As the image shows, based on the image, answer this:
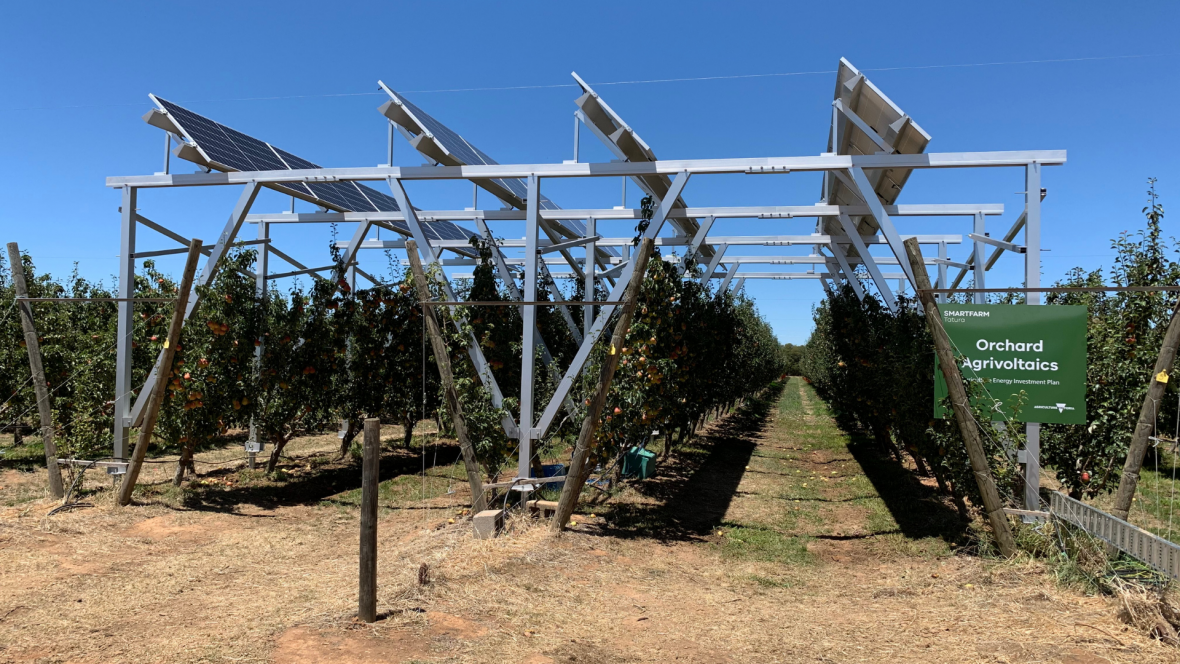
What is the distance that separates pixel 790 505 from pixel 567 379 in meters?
4.28

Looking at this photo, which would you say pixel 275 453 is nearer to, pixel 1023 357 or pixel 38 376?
pixel 38 376

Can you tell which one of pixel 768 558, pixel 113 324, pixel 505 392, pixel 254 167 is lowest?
pixel 768 558

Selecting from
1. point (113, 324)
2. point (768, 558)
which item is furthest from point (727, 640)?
point (113, 324)

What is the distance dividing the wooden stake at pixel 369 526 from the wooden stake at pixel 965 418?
431cm

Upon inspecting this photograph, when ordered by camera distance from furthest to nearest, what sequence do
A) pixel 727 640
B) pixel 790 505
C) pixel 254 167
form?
pixel 790 505, pixel 254 167, pixel 727 640

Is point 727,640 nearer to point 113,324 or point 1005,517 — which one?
point 1005,517

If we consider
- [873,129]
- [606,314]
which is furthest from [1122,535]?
[873,129]

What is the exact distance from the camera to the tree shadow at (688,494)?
309 inches

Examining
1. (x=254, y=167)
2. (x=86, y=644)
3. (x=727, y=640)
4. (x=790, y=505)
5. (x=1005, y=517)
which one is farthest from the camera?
(x=790, y=505)

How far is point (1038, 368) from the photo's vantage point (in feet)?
19.6

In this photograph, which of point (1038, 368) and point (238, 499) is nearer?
point (1038, 368)

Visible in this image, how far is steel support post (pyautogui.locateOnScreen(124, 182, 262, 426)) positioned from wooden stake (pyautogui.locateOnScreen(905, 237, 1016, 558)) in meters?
6.69

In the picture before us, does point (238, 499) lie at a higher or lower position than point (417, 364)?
lower

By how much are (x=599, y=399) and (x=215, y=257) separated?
15.5ft
